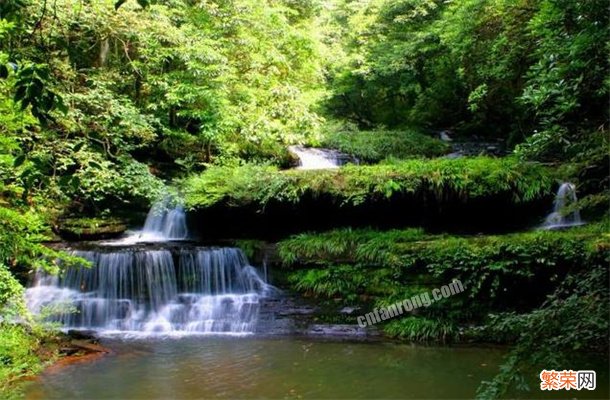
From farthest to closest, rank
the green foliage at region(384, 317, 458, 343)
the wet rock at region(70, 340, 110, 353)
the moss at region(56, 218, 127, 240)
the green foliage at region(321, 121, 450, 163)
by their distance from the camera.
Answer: the green foliage at region(321, 121, 450, 163) < the moss at region(56, 218, 127, 240) < the green foliage at region(384, 317, 458, 343) < the wet rock at region(70, 340, 110, 353)

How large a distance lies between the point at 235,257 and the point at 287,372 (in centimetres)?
348

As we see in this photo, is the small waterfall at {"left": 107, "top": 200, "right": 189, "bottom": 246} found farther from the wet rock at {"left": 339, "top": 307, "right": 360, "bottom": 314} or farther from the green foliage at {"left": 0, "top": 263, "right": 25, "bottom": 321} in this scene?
the green foliage at {"left": 0, "top": 263, "right": 25, "bottom": 321}

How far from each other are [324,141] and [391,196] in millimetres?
5969

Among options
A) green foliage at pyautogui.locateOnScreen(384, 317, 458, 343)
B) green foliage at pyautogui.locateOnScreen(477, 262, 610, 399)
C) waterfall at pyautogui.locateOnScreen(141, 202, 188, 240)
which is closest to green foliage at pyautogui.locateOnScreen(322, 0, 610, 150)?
green foliage at pyautogui.locateOnScreen(477, 262, 610, 399)

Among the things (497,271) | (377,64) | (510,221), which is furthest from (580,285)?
(377,64)

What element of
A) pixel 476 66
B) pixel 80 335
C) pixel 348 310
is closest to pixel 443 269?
pixel 348 310

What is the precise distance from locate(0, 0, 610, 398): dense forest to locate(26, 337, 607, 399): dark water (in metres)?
0.62

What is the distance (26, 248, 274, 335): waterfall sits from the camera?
803 centimetres

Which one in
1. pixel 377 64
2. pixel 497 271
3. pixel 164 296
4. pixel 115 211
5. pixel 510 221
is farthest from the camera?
pixel 377 64

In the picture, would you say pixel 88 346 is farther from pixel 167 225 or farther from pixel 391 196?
pixel 391 196

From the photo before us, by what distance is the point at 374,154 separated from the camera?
45.3ft

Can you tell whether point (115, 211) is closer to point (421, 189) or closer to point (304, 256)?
point (304, 256)

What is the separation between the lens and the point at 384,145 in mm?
14172

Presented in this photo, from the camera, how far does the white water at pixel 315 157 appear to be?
13.4 m
